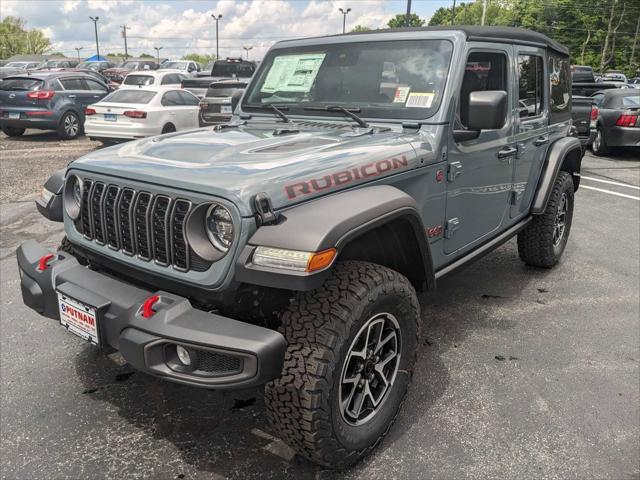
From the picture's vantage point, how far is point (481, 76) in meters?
3.51

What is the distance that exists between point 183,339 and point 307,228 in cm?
61

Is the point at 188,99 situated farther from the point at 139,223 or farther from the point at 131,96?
the point at 139,223

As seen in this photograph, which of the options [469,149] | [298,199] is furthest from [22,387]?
[469,149]

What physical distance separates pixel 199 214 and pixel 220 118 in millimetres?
9813

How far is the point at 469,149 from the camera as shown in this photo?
3.34 m

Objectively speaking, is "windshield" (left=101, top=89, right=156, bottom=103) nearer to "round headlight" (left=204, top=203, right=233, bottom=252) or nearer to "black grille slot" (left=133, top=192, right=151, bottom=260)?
"black grille slot" (left=133, top=192, right=151, bottom=260)

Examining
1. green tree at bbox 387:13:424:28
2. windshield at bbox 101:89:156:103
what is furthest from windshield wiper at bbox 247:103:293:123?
green tree at bbox 387:13:424:28

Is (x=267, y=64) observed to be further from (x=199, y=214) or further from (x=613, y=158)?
(x=613, y=158)

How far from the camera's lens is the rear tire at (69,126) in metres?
13.2

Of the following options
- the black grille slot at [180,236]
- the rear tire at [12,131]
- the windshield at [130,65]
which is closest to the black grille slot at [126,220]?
the black grille slot at [180,236]

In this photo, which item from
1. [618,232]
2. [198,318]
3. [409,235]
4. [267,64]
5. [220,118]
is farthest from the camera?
[220,118]

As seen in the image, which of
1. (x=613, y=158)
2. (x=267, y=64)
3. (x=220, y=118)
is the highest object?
(x=267, y=64)

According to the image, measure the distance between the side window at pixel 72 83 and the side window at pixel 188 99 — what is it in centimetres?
322

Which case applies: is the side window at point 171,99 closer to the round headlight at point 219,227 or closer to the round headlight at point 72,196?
the round headlight at point 72,196
